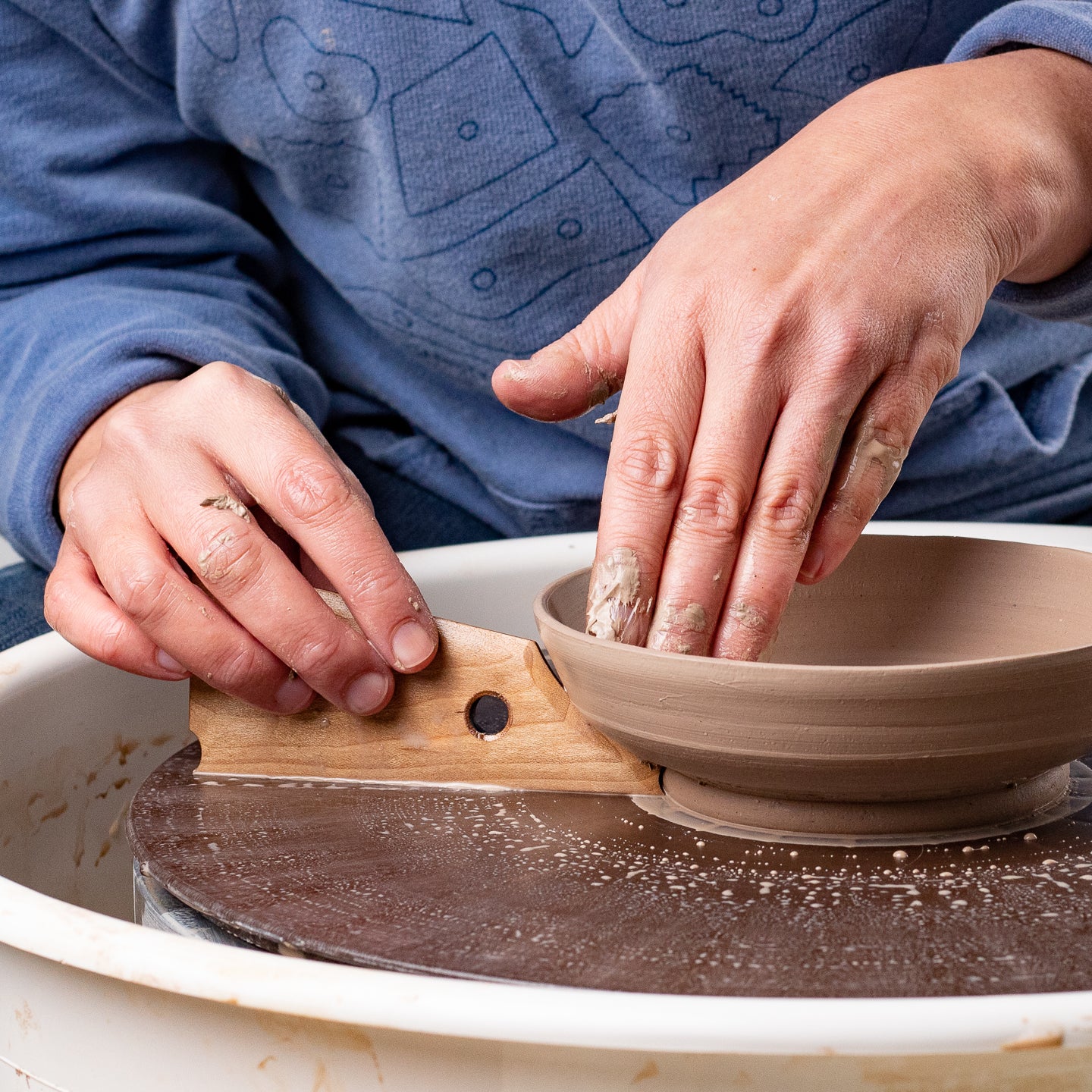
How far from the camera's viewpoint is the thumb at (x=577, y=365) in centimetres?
65

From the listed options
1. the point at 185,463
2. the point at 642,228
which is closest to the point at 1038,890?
the point at 185,463

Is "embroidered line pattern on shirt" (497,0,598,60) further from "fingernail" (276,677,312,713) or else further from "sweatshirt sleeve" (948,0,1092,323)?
"fingernail" (276,677,312,713)

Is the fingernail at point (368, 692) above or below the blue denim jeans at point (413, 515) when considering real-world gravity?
above

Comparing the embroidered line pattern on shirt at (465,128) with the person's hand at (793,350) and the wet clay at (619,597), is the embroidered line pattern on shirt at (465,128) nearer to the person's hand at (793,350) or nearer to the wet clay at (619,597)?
the person's hand at (793,350)

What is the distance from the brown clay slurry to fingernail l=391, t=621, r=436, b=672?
0.28 feet

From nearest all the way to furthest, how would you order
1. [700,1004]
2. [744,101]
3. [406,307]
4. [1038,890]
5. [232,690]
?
[700,1004] < [1038,890] < [232,690] < [744,101] < [406,307]

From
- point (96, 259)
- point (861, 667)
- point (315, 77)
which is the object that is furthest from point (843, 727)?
point (96, 259)

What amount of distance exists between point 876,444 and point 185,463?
16.6 inches

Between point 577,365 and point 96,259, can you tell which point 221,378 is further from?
point 96,259

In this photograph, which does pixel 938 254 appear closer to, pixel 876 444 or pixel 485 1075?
pixel 876 444

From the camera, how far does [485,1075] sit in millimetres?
406

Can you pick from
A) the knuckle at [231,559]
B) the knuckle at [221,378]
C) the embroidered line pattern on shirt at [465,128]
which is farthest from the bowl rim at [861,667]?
the embroidered line pattern on shirt at [465,128]

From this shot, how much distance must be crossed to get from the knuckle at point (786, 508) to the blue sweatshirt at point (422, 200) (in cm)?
55

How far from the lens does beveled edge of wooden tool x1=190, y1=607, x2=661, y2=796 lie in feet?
2.18
